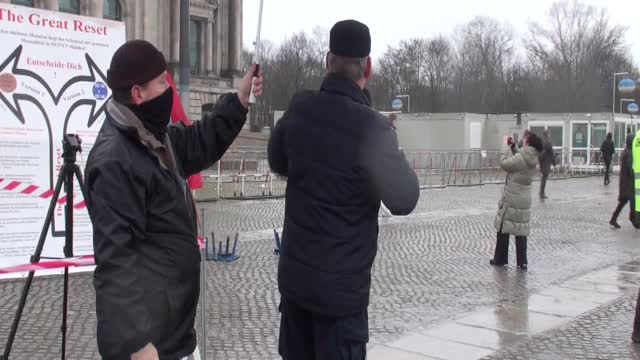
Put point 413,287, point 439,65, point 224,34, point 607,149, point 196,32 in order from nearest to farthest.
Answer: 1. point 413,287
2. point 607,149
3. point 196,32
4. point 224,34
5. point 439,65

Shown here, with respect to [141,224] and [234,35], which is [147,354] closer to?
[141,224]

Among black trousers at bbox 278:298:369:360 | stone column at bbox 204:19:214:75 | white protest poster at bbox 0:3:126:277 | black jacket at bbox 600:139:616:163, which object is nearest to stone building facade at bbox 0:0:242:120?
stone column at bbox 204:19:214:75

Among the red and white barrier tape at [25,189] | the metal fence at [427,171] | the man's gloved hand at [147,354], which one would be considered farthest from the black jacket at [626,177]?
the man's gloved hand at [147,354]

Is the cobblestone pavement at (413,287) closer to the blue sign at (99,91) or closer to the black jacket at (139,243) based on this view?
the blue sign at (99,91)

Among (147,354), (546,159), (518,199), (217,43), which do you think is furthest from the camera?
(217,43)

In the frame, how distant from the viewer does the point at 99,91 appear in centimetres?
A: 797

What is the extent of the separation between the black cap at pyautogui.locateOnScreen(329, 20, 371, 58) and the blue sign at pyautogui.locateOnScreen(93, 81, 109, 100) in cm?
527

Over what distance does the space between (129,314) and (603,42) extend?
85.0 metres

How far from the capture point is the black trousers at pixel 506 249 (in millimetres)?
10102

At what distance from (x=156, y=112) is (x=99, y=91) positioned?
5.40 m

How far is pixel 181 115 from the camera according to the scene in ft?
18.2

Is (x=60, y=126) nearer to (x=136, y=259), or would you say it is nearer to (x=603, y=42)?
(x=136, y=259)

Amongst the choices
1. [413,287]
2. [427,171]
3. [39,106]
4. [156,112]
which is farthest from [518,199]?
[427,171]

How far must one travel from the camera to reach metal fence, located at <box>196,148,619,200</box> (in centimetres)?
2398
